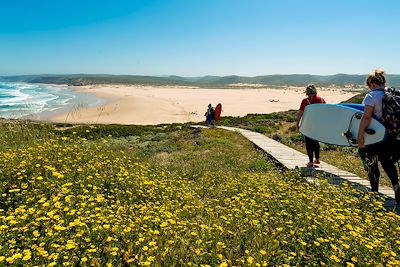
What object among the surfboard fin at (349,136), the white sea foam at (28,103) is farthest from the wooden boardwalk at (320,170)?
the white sea foam at (28,103)

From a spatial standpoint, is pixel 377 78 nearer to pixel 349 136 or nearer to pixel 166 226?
pixel 349 136

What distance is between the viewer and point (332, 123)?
27.4 ft

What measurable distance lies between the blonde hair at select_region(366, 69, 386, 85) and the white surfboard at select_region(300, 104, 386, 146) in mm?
1642

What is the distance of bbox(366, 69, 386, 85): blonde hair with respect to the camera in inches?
225

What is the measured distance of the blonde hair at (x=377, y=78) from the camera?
18.8 feet

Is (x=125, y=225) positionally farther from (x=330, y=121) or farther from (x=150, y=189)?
(x=330, y=121)

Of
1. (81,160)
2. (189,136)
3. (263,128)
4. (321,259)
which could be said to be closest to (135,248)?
(321,259)

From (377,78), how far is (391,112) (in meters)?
0.57

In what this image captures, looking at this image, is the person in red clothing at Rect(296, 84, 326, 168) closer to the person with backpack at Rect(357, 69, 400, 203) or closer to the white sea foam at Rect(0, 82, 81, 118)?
the person with backpack at Rect(357, 69, 400, 203)

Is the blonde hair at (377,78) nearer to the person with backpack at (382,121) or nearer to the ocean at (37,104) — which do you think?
the person with backpack at (382,121)

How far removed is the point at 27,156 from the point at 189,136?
10977mm

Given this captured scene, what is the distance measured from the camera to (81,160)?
637cm

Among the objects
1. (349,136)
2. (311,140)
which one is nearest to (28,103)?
(311,140)

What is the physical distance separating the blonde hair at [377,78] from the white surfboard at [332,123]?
5.39 ft
